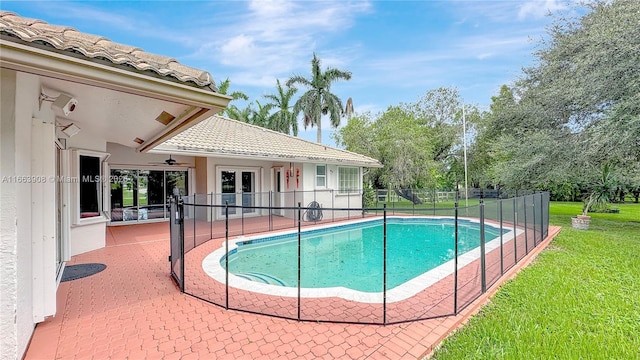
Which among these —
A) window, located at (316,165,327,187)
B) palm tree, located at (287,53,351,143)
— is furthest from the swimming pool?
palm tree, located at (287,53,351,143)

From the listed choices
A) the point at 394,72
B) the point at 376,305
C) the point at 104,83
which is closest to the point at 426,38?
the point at 394,72

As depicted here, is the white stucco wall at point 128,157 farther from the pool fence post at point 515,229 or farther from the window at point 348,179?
the pool fence post at point 515,229

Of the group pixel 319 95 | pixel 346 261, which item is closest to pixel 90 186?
pixel 346 261

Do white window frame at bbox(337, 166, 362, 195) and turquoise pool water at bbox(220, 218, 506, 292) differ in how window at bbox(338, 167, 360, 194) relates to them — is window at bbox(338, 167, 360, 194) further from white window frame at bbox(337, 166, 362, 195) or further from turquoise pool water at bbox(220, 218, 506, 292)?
turquoise pool water at bbox(220, 218, 506, 292)

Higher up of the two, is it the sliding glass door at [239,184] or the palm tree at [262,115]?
the palm tree at [262,115]

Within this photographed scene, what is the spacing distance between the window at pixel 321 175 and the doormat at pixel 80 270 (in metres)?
9.55

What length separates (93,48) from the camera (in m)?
2.82

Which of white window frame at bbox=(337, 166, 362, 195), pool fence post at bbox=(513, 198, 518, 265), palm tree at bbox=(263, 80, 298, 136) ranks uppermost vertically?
palm tree at bbox=(263, 80, 298, 136)

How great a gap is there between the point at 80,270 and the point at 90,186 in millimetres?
2511

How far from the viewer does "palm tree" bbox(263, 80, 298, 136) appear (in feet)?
98.8

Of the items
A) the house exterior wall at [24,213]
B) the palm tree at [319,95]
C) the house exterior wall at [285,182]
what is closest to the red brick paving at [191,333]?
the house exterior wall at [24,213]

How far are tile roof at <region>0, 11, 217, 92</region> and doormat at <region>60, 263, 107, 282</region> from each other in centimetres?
468

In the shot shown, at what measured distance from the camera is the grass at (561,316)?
10.8ft

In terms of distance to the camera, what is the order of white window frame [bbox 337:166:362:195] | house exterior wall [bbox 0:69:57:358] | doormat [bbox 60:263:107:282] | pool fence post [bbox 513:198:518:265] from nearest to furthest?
house exterior wall [bbox 0:69:57:358]
doormat [bbox 60:263:107:282]
pool fence post [bbox 513:198:518:265]
white window frame [bbox 337:166:362:195]
